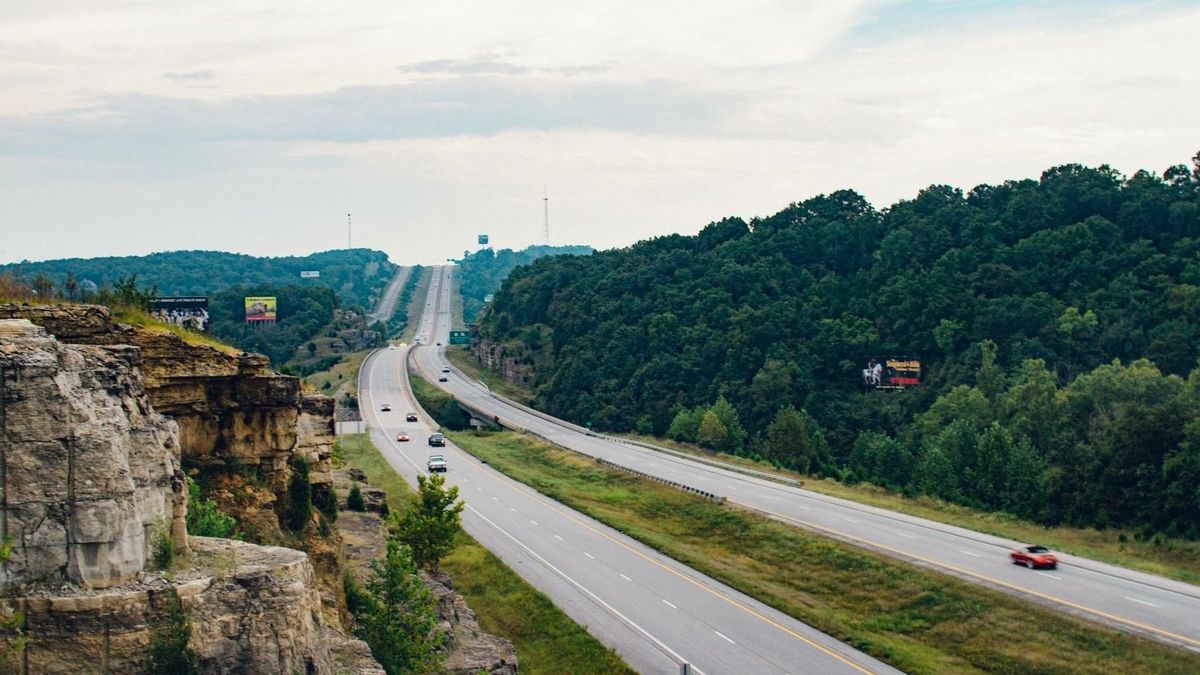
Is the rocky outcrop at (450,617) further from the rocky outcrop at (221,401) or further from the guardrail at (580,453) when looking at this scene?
the guardrail at (580,453)

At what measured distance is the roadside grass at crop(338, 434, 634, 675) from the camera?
4584 centimetres

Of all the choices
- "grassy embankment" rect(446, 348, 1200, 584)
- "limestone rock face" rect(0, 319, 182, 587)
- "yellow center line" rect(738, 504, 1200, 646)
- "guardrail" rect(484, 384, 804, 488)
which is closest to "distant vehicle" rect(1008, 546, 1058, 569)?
"yellow center line" rect(738, 504, 1200, 646)

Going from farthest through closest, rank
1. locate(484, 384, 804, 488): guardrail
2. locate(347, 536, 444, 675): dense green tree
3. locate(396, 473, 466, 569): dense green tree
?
locate(484, 384, 804, 488): guardrail, locate(396, 473, 466, 569): dense green tree, locate(347, 536, 444, 675): dense green tree

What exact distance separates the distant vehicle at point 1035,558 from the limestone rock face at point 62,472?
44.1 metres

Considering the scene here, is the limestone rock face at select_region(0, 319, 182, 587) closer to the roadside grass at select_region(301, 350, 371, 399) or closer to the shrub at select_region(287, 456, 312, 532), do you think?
the shrub at select_region(287, 456, 312, 532)

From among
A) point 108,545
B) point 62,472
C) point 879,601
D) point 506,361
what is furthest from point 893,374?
point 62,472

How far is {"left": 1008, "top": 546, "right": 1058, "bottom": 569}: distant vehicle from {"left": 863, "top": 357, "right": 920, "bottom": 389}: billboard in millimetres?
62971

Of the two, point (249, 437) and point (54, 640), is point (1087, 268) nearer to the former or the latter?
point (249, 437)

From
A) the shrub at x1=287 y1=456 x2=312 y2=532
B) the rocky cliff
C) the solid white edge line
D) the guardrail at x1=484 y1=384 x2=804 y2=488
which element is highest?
the rocky cliff

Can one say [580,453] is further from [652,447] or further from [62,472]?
[62,472]

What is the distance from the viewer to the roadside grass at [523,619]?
1805 inches

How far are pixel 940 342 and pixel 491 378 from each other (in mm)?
77252

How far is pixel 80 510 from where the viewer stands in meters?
20.0

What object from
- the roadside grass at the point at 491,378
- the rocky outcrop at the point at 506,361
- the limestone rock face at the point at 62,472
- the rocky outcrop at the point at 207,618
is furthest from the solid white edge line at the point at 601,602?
the rocky outcrop at the point at 506,361
